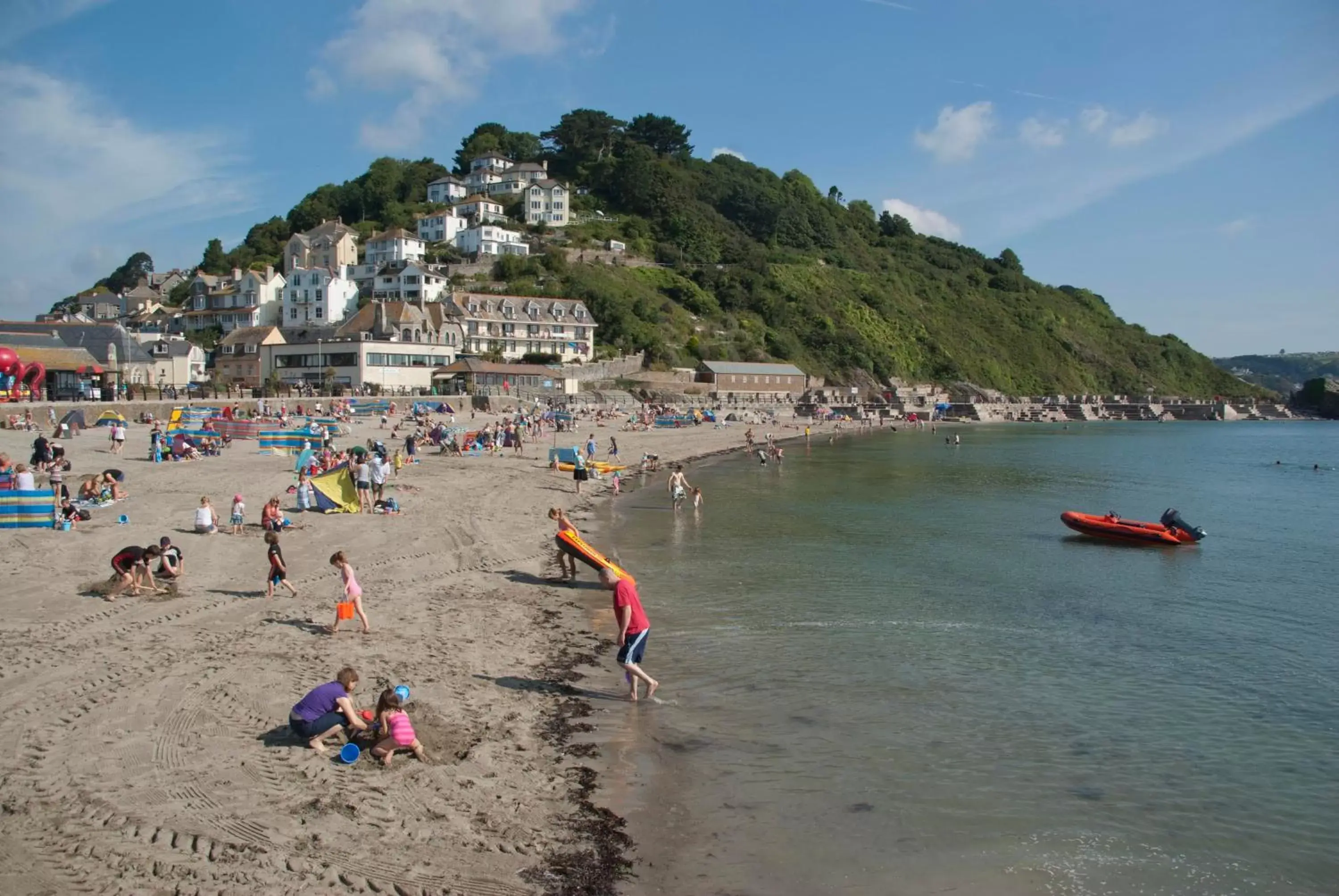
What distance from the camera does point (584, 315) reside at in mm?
74375

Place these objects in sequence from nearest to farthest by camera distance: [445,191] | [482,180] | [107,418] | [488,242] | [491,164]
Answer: [107,418]
[488,242]
[445,191]
[482,180]
[491,164]

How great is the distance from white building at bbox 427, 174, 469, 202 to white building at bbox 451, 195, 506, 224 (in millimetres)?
4378

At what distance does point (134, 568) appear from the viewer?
12.0 m

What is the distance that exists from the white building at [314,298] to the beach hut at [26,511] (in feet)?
196

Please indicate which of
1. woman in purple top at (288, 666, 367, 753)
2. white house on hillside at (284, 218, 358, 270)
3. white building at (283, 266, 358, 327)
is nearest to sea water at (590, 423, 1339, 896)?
woman in purple top at (288, 666, 367, 753)

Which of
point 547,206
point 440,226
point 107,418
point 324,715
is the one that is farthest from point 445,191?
point 324,715

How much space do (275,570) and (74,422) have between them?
26393 mm

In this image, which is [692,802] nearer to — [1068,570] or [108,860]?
[108,860]

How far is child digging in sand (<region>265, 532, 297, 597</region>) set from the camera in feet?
40.2

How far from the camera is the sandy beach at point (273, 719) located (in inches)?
238

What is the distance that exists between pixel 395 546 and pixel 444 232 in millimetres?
82836

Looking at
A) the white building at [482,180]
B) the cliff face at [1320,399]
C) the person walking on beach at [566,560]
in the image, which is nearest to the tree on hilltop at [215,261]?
the white building at [482,180]

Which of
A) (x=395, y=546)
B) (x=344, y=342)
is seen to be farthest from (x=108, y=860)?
(x=344, y=342)

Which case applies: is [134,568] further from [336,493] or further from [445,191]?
[445,191]
